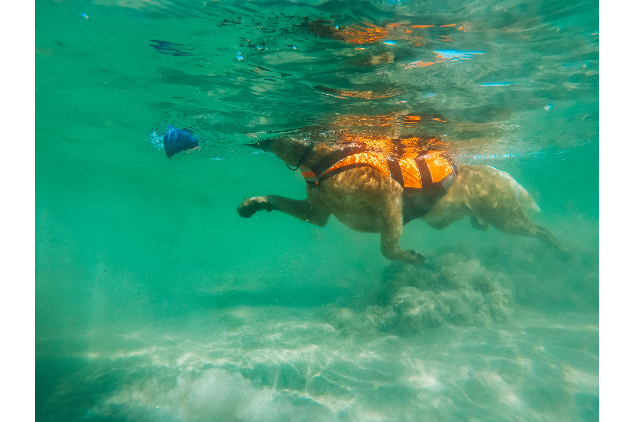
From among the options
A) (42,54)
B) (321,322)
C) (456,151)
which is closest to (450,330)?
(321,322)

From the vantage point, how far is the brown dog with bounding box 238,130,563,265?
191 inches

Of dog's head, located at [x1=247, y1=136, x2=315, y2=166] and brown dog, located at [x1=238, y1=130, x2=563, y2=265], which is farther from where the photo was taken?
dog's head, located at [x1=247, y1=136, x2=315, y2=166]

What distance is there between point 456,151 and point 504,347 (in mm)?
8019

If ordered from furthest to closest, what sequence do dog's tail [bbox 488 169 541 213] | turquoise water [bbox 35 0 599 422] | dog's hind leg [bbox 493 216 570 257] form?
dog's hind leg [bbox 493 216 570 257], dog's tail [bbox 488 169 541 213], turquoise water [bbox 35 0 599 422]

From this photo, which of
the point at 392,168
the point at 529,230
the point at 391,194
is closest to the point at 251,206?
the point at 391,194

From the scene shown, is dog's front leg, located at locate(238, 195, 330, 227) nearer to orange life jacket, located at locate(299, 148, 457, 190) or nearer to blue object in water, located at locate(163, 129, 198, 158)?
orange life jacket, located at locate(299, 148, 457, 190)

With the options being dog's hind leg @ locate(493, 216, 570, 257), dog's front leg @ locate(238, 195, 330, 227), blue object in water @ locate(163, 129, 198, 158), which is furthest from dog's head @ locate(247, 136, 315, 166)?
dog's hind leg @ locate(493, 216, 570, 257)

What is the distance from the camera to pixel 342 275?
40.9ft

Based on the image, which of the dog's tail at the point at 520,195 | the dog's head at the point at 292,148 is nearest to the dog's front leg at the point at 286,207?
the dog's head at the point at 292,148

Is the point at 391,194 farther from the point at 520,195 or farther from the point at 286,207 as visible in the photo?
the point at 520,195

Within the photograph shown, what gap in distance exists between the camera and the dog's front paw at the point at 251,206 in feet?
16.8

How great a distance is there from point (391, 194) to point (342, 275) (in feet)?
26.8

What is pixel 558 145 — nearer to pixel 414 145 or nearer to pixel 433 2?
pixel 414 145

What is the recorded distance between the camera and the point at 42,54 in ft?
22.0
